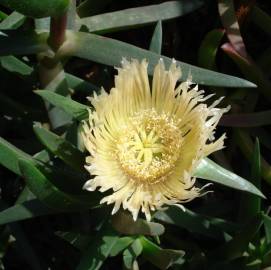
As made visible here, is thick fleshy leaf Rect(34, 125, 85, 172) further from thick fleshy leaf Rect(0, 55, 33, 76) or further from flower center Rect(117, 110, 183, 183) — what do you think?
thick fleshy leaf Rect(0, 55, 33, 76)

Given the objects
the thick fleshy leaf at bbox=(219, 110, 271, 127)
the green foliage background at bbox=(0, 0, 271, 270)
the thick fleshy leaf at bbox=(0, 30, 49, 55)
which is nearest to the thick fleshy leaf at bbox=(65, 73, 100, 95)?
the green foliage background at bbox=(0, 0, 271, 270)

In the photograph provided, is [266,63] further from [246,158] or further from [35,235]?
[35,235]

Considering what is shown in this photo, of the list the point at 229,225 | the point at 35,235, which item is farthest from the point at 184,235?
the point at 35,235

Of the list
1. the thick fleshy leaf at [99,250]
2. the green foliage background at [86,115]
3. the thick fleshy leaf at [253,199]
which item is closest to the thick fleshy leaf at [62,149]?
the green foliage background at [86,115]

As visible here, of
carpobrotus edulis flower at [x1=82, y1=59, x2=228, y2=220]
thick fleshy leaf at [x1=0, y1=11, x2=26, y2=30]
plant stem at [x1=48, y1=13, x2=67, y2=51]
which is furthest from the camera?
thick fleshy leaf at [x1=0, y1=11, x2=26, y2=30]

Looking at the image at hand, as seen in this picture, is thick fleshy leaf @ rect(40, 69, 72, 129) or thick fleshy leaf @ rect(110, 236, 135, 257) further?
thick fleshy leaf @ rect(40, 69, 72, 129)

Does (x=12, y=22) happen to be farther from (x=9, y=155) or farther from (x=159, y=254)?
(x=159, y=254)

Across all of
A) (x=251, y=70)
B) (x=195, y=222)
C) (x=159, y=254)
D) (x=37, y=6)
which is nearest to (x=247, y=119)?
(x=251, y=70)
